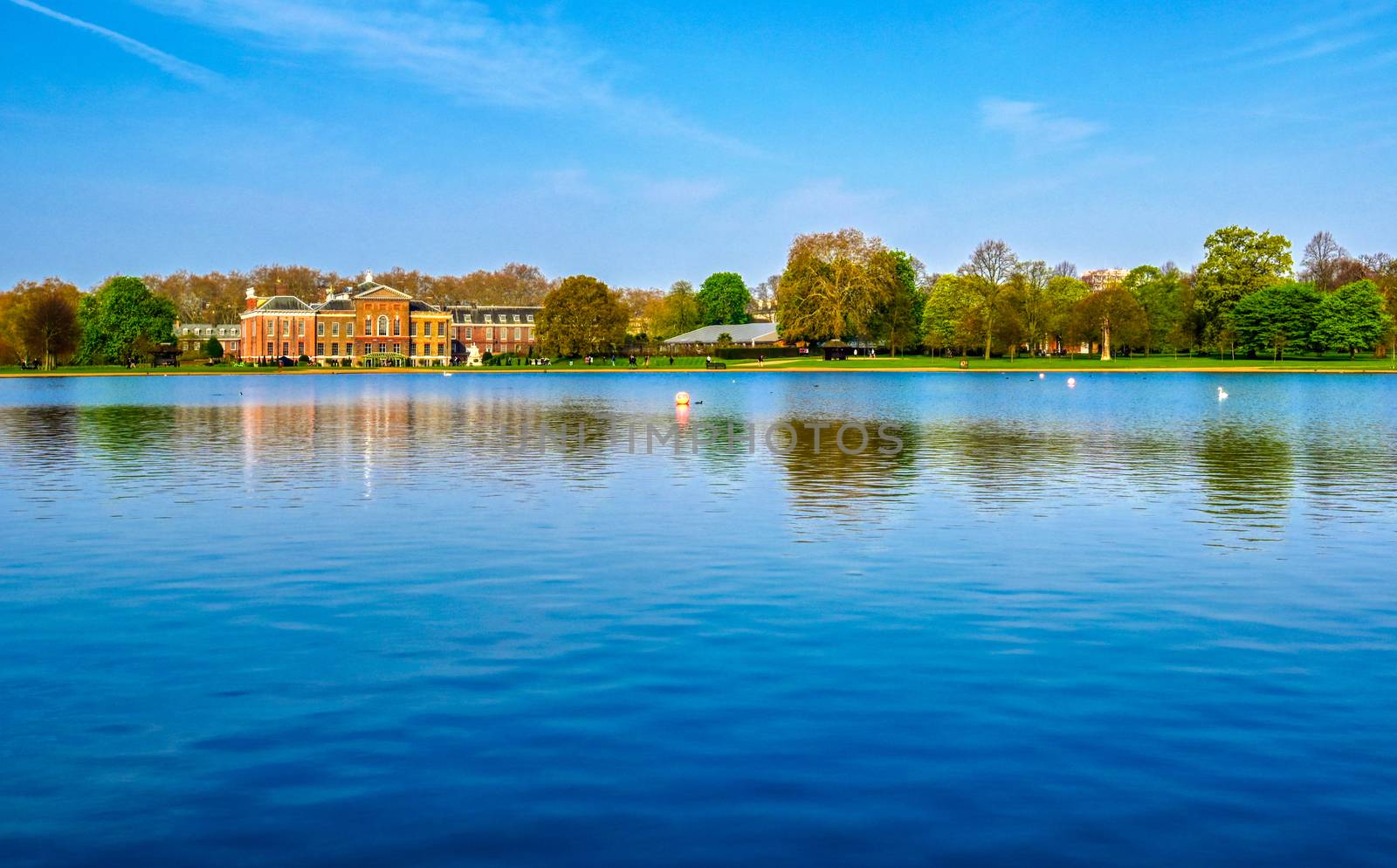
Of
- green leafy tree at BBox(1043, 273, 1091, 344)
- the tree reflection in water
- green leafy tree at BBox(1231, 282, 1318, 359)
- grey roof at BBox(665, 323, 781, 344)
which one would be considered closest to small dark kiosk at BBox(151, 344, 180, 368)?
grey roof at BBox(665, 323, 781, 344)

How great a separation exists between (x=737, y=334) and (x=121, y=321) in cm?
8708

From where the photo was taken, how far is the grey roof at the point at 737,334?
17950 centimetres

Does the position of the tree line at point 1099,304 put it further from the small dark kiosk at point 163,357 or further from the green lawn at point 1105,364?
the small dark kiosk at point 163,357

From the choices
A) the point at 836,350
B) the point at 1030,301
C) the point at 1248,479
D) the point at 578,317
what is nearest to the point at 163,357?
the point at 578,317

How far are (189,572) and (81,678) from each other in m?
→ 5.59

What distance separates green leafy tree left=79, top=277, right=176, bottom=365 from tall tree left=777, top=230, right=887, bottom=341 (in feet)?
275

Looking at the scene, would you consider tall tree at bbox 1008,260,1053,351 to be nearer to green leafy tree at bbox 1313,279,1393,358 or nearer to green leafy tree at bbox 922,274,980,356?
green leafy tree at bbox 922,274,980,356

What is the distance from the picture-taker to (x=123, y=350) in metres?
158

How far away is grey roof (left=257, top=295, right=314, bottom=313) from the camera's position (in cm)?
18375

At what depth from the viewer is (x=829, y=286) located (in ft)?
459

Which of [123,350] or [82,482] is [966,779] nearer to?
[82,482]

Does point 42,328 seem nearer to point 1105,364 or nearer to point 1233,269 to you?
point 1105,364

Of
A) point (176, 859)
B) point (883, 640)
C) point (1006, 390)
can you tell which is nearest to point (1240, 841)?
point (883, 640)

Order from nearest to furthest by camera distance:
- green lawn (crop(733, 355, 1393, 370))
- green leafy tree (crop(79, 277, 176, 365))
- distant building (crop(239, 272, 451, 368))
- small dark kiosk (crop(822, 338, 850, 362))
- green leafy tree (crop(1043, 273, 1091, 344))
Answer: green lawn (crop(733, 355, 1393, 370)), green leafy tree (crop(79, 277, 176, 365)), small dark kiosk (crop(822, 338, 850, 362)), green leafy tree (crop(1043, 273, 1091, 344)), distant building (crop(239, 272, 451, 368))
